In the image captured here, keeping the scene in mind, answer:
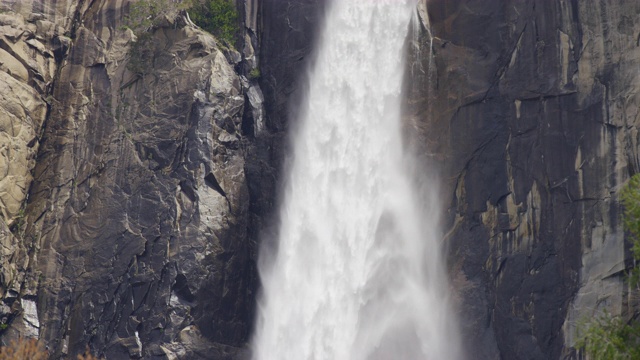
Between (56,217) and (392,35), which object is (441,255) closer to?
(392,35)

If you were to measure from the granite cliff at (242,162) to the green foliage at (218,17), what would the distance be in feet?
1.74

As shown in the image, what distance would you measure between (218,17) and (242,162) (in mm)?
6787

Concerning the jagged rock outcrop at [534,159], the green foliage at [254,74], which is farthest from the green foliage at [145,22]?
the jagged rock outcrop at [534,159]

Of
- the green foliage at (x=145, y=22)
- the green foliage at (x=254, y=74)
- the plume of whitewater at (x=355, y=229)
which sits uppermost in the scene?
the green foliage at (x=145, y=22)

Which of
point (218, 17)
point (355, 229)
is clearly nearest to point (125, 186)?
point (218, 17)

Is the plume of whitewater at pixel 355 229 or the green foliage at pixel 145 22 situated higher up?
the green foliage at pixel 145 22

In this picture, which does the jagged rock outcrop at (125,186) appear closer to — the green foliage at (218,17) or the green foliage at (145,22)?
the green foliage at (145,22)

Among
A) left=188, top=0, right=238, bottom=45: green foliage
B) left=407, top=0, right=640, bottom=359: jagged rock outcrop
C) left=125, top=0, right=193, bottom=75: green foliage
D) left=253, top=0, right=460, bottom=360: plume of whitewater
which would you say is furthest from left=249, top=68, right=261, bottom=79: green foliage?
left=407, top=0, right=640, bottom=359: jagged rock outcrop

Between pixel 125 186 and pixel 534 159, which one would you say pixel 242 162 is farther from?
pixel 534 159

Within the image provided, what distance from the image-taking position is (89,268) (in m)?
37.8

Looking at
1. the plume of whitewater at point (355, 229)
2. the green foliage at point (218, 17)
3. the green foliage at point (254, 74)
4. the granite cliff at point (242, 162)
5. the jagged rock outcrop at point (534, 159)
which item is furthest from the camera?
the green foliage at point (218, 17)

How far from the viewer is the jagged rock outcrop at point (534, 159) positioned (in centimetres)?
3444

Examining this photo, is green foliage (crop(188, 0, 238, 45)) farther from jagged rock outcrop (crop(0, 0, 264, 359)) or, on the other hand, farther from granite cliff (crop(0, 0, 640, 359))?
jagged rock outcrop (crop(0, 0, 264, 359))

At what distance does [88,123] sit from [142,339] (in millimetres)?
9782
